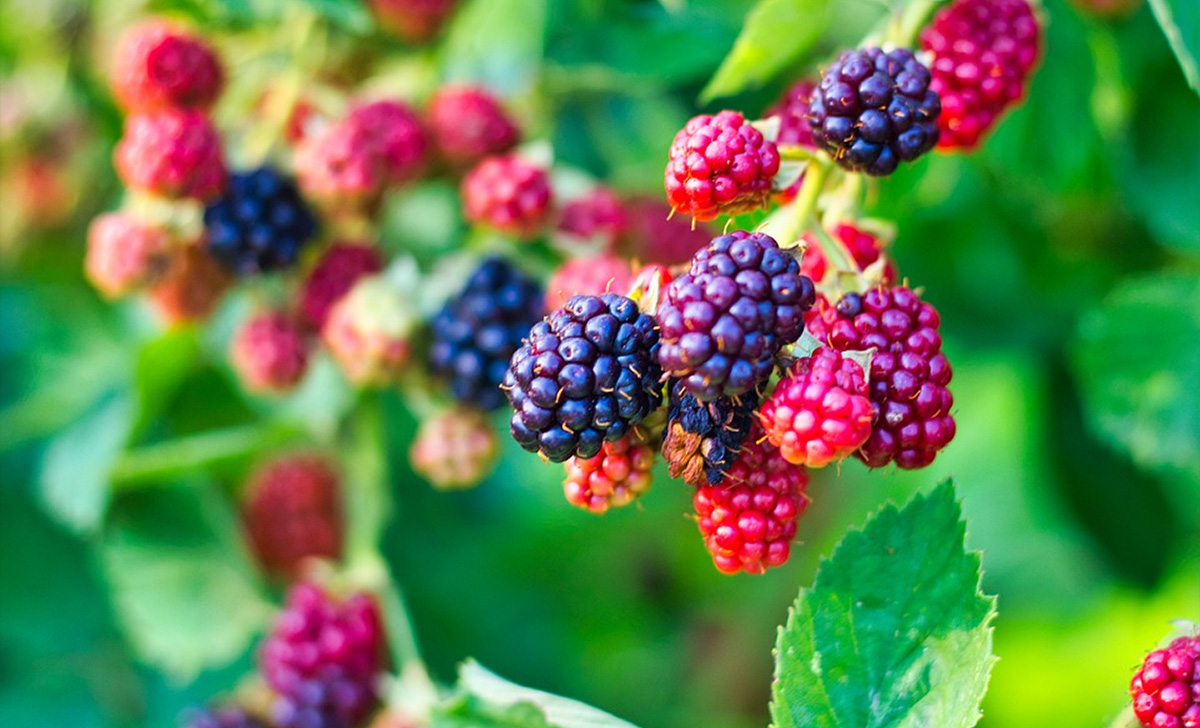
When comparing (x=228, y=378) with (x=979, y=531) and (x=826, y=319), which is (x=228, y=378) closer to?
(x=826, y=319)

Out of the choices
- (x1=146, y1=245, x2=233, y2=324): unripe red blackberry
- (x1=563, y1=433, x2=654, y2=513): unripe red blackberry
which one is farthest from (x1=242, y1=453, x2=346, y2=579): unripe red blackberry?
(x1=563, y1=433, x2=654, y2=513): unripe red blackberry

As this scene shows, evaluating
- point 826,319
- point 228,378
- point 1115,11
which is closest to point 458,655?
point 228,378

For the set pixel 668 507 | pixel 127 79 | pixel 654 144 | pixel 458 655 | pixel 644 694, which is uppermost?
pixel 127 79

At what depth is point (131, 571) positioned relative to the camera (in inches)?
92.7

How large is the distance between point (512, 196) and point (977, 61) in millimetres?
744

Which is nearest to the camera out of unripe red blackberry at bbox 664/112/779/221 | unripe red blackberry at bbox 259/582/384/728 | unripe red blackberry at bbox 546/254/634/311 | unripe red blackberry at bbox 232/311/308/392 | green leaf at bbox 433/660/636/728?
unripe red blackberry at bbox 664/112/779/221

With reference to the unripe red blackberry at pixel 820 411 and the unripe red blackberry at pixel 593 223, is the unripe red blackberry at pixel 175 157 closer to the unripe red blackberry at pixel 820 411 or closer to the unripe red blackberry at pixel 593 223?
the unripe red blackberry at pixel 593 223

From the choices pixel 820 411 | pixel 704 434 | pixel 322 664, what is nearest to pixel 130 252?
pixel 322 664

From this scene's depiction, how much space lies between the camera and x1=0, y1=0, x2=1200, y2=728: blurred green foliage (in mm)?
1960

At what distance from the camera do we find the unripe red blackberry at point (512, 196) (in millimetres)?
1837

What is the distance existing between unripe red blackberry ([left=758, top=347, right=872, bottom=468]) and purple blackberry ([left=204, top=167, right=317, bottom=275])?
1.05 metres

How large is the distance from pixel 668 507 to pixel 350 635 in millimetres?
1504

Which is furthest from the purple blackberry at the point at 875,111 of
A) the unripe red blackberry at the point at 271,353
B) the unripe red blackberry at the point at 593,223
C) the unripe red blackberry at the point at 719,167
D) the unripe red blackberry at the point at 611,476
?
the unripe red blackberry at the point at 271,353

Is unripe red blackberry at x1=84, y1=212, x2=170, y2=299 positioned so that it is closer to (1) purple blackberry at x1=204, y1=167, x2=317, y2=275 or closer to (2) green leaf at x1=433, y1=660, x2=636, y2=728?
(1) purple blackberry at x1=204, y1=167, x2=317, y2=275
